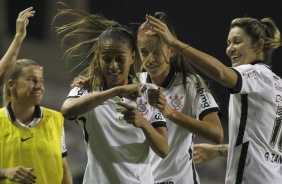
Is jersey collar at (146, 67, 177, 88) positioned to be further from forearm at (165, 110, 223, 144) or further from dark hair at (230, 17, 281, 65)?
dark hair at (230, 17, 281, 65)

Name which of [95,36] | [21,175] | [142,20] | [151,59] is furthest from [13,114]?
[142,20]

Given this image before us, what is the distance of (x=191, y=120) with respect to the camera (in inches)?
139

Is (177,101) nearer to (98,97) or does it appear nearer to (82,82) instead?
(82,82)

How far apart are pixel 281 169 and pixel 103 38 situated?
1224 millimetres

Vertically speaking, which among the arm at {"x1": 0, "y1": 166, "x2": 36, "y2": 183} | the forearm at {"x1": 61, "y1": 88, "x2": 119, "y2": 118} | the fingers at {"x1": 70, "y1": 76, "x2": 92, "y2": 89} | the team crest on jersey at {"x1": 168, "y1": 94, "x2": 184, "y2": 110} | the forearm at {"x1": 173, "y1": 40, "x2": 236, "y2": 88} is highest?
the forearm at {"x1": 173, "y1": 40, "x2": 236, "y2": 88}

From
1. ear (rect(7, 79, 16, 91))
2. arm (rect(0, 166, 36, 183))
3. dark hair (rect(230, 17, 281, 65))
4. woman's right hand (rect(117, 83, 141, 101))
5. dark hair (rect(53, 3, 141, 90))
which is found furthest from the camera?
ear (rect(7, 79, 16, 91))

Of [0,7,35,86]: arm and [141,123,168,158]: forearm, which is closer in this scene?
[141,123,168,158]: forearm

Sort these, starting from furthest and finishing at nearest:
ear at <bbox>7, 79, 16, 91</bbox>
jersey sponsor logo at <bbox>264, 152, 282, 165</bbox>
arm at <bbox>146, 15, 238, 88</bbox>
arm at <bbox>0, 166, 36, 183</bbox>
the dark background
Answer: the dark background < ear at <bbox>7, 79, 16, 91</bbox> < jersey sponsor logo at <bbox>264, 152, 282, 165</bbox> < arm at <bbox>0, 166, 36, 183</bbox> < arm at <bbox>146, 15, 238, 88</bbox>

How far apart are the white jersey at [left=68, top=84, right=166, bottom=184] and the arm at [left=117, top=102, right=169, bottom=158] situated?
0.08 metres

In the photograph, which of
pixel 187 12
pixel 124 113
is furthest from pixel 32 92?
pixel 187 12

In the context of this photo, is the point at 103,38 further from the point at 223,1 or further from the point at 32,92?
the point at 223,1

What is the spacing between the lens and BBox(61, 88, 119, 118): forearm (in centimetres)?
303

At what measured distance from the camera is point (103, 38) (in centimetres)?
329

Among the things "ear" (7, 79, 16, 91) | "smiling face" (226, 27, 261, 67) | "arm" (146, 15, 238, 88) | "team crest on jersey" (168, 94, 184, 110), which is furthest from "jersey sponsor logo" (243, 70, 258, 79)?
"ear" (7, 79, 16, 91)
